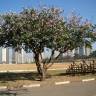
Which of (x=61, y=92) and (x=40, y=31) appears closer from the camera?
(x=61, y=92)

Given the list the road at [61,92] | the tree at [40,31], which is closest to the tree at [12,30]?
the tree at [40,31]

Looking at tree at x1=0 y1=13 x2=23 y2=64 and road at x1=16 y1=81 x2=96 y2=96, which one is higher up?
tree at x1=0 y1=13 x2=23 y2=64

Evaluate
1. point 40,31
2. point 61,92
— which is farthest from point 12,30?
point 61,92

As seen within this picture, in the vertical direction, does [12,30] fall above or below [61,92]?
above

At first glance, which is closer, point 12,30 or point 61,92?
point 61,92

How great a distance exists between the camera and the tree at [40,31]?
74.0ft

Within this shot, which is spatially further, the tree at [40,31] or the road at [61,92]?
the tree at [40,31]

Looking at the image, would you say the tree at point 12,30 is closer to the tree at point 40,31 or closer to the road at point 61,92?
the tree at point 40,31

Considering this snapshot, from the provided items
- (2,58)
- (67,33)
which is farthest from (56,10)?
(2,58)

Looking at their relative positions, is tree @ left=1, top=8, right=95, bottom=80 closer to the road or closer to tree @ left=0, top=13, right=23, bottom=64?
tree @ left=0, top=13, right=23, bottom=64

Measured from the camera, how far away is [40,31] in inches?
890

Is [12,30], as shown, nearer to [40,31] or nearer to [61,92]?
[40,31]

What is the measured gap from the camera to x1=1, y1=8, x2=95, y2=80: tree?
2255 centimetres

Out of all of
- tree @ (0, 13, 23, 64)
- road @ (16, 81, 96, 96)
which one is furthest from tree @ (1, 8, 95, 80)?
road @ (16, 81, 96, 96)
